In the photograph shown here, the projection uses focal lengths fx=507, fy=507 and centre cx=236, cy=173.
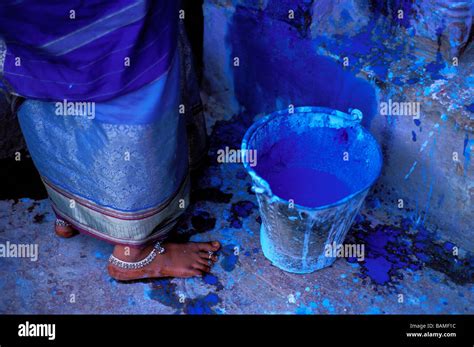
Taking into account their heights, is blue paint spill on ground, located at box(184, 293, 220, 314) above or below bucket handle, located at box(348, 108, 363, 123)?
below

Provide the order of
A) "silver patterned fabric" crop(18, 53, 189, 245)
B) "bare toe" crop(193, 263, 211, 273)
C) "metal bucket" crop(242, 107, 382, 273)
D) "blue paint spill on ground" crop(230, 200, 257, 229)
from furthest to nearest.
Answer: "blue paint spill on ground" crop(230, 200, 257, 229)
"bare toe" crop(193, 263, 211, 273)
"metal bucket" crop(242, 107, 382, 273)
"silver patterned fabric" crop(18, 53, 189, 245)

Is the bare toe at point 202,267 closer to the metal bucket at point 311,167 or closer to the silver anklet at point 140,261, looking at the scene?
the silver anklet at point 140,261

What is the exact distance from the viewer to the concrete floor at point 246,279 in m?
2.07

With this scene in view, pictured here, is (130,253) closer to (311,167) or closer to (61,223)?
(61,223)

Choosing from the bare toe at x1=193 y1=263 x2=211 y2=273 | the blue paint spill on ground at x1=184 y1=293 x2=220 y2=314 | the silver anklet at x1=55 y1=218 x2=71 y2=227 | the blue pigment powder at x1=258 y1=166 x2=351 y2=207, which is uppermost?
the blue pigment powder at x1=258 y1=166 x2=351 y2=207

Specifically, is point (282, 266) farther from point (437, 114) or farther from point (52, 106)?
point (52, 106)

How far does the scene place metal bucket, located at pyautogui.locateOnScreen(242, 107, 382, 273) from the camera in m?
1.90

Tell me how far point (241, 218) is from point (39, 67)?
1.14 m

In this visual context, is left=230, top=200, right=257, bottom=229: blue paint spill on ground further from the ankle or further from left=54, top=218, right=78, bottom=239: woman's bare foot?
left=54, top=218, right=78, bottom=239: woman's bare foot

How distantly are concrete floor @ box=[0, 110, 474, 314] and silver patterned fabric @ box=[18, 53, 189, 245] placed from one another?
22cm

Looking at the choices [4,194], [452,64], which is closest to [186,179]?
[4,194]

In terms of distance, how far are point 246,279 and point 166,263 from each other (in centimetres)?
35

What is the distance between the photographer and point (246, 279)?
7.13 ft

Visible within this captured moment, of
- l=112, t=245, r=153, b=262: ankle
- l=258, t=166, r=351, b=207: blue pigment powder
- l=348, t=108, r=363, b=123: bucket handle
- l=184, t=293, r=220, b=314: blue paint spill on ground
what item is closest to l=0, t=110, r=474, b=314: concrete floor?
l=184, t=293, r=220, b=314: blue paint spill on ground
